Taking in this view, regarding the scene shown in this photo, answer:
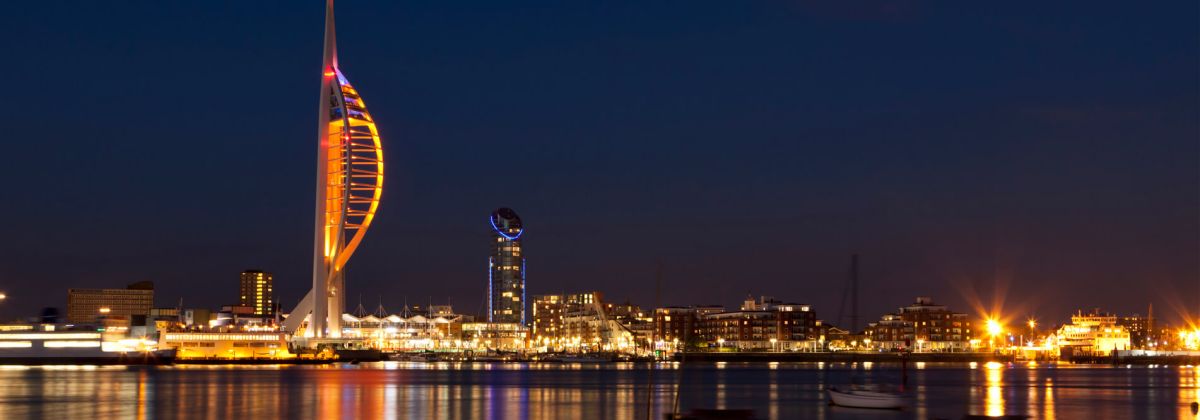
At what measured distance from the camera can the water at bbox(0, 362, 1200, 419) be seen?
168ft

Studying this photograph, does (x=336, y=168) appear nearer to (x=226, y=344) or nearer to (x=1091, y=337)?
(x=226, y=344)

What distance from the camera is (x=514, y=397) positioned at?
62.7m

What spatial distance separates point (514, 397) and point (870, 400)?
1771 cm

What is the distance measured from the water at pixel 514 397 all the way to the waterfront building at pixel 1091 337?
83.1 metres

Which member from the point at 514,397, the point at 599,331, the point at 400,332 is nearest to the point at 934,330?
the point at 599,331

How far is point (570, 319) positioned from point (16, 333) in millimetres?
86740

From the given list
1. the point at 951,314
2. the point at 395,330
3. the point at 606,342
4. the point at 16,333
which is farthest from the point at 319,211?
the point at 951,314

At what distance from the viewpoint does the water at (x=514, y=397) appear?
51.2m

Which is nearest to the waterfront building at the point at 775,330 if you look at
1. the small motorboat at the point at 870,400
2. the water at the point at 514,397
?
the water at the point at 514,397

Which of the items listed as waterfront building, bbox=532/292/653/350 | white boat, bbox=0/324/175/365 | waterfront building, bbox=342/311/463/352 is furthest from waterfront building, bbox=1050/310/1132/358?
white boat, bbox=0/324/175/365

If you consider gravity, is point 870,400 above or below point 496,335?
below

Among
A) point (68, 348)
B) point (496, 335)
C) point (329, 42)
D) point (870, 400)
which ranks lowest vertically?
point (68, 348)

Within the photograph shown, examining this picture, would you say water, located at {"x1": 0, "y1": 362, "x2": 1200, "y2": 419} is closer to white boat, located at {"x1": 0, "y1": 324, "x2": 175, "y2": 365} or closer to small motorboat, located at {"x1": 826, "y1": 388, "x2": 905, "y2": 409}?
small motorboat, located at {"x1": 826, "y1": 388, "x2": 905, "y2": 409}

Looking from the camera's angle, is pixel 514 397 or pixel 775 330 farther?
pixel 775 330
